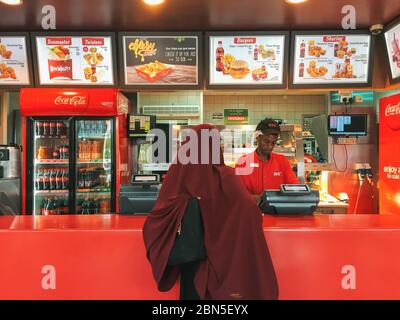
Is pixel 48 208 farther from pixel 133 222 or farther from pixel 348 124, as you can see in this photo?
pixel 348 124

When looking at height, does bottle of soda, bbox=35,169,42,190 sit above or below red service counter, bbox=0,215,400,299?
above

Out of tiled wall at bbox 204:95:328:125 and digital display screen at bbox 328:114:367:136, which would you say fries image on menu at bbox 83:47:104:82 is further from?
tiled wall at bbox 204:95:328:125

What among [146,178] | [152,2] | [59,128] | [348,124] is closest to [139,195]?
[146,178]

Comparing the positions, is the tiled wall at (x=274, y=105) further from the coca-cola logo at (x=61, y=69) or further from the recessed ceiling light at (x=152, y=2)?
the recessed ceiling light at (x=152, y=2)

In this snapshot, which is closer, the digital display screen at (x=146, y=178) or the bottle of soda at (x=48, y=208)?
the digital display screen at (x=146, y=178)

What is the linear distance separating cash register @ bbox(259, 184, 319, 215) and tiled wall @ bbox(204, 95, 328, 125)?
14.0 feet

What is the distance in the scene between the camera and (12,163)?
4340 millimetres

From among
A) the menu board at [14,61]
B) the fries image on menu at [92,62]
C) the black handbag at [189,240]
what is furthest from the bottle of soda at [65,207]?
the black handbag at [189,240]

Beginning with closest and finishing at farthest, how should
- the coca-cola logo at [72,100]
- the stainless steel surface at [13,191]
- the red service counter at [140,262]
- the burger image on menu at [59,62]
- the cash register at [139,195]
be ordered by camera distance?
the red service counter at [140,262]
the cash register at [139,195]
the burger image on menu at [59,62]
the coca-cola logo at [72,100]
the stainless steel surface at [13,191]

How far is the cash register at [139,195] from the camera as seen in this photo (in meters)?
2.31

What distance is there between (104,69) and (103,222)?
2.07 metres

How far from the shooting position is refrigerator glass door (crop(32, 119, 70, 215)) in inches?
170

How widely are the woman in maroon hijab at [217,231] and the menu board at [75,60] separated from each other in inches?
95.3

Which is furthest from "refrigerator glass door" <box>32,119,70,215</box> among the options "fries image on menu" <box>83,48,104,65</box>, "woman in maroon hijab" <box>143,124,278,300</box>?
"woman in maroon hijab" <box>143,124,278,300</box>
